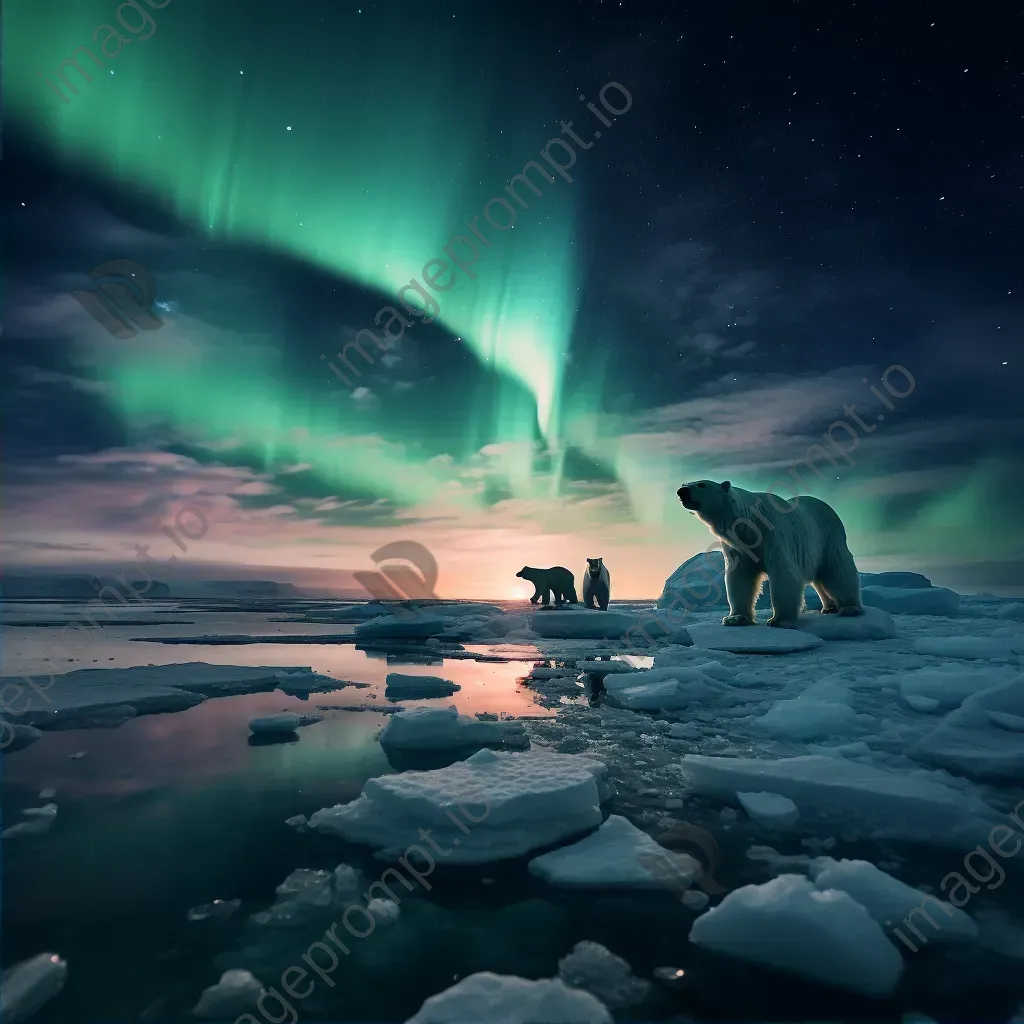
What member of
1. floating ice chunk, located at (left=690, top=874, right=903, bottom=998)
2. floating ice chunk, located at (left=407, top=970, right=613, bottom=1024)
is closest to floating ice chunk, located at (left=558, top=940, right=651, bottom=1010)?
floating ice chunk, located at (left=407, top=970, right=613, bottom=1024)

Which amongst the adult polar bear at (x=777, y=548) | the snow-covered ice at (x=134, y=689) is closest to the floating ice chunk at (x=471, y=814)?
the snow-covered ice at (x=134, y=689)

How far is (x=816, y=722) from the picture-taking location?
173 inches

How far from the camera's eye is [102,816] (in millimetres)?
3055

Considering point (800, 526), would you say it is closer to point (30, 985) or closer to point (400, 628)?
point (30, 985)

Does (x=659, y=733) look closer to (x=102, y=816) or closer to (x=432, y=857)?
(x=432, y=857)

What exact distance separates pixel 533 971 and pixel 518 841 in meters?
0.99

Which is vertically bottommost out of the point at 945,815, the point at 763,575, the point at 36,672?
the point at 36,672

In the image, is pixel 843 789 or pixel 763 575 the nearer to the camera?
pixel 843 789

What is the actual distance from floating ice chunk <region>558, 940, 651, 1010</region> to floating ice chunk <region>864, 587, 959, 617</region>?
1710cm

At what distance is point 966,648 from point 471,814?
717 centimetres

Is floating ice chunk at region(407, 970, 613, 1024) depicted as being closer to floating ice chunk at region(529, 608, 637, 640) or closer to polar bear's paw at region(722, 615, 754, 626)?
polar bear's paw at region(722, 615, 754, 626)

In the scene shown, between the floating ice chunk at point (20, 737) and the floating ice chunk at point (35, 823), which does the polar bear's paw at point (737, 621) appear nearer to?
the floating ice chunk at point (35, 823)

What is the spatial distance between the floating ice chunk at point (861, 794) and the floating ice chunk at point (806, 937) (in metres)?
1.23

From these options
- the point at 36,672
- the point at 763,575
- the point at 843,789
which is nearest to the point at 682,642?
the point at 763,575
